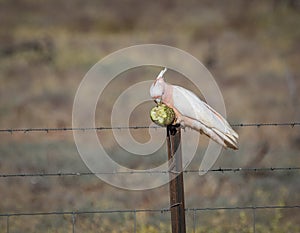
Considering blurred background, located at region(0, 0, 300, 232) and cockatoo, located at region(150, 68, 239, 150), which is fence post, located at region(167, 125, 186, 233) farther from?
blurred background, located at region(0, 0, 300, 232)

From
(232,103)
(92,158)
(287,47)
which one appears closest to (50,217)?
(92,158)

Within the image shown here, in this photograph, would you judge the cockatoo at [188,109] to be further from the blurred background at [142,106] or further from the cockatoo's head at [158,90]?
the blurred background at [142,106]

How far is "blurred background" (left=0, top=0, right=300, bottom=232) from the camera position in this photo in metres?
8.18

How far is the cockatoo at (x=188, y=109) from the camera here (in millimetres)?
4262

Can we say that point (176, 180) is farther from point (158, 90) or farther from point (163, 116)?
point (158, 90)

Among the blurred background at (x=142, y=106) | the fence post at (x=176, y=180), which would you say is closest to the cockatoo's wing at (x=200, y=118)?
the fence post at (x=176, y=180)

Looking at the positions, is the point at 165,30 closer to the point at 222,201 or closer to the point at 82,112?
the point at 82,112

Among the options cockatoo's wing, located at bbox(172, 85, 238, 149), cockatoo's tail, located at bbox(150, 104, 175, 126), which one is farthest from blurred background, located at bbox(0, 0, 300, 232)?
cockatoo's tail, located at bbox(150, 104, 175, 126)

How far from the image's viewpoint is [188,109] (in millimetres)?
4254

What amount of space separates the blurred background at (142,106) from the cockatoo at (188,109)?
2528 mm

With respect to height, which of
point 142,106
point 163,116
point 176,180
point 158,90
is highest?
point 142,106

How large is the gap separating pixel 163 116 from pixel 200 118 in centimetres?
28

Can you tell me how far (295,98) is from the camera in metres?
16.9

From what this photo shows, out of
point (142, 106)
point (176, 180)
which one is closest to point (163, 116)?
point (176, 180)
